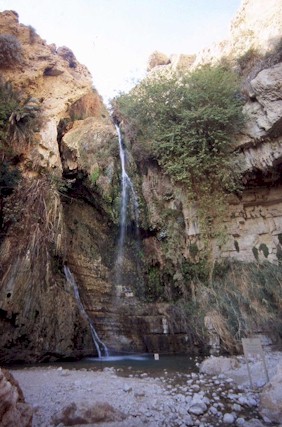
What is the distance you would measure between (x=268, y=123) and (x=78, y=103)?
9184mm

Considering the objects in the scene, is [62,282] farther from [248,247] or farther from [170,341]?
[248,247]

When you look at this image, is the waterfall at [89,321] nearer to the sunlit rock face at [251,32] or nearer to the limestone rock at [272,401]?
the limestone rock at [272,401]

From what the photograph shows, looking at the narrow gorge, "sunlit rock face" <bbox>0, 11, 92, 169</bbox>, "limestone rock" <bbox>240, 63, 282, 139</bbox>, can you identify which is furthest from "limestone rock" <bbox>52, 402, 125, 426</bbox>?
"limestone rock" <bbox>240, 63, 282, 139</bbox>

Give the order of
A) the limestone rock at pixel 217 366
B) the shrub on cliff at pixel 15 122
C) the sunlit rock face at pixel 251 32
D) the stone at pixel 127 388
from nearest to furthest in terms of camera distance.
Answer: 1. the stone at pixel 127 388
2. the limestone rock at pixel 217 366
3. the shrub on cliff at pixel 15 122
4. the sunlit rock face at pixel 251 32

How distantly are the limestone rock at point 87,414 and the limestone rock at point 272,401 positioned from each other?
5.48ft

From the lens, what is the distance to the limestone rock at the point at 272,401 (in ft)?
10.7

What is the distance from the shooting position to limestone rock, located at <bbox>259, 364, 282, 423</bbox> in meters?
3.25

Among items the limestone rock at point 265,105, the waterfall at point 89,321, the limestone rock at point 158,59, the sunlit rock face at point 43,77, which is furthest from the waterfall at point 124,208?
the limestone rock at point 158,59

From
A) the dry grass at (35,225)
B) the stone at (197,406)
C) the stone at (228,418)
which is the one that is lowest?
the stone at (228,418)

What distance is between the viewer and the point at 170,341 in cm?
835

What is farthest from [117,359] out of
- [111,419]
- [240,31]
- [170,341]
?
[240,31]

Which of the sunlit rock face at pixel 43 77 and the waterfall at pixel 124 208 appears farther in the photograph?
the sunlit rock face at pixel 43 77

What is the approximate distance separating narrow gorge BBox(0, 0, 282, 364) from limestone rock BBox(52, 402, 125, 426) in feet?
12.1

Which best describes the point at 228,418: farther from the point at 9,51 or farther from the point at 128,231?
the point at 9,51
